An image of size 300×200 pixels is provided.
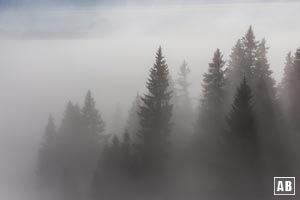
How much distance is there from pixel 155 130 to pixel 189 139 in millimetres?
133

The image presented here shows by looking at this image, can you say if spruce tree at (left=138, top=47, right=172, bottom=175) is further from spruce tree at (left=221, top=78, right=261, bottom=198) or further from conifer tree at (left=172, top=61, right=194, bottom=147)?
spruce tree at (left=221, top=78, right=261, bottom=198)

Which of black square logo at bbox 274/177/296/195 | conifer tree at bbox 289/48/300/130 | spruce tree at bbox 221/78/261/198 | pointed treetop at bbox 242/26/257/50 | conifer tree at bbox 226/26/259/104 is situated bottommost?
black square logo at bbox 274/177/296/195

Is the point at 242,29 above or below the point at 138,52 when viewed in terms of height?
above

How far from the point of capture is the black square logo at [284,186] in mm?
1203

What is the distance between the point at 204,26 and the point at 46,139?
755 mm

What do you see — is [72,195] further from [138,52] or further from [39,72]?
[138,52]

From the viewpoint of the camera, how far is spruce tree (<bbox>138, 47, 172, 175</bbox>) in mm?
1230

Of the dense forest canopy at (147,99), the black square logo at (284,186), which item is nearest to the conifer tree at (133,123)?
the dense forest canopy at (147,99)

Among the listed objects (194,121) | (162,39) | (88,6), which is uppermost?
(88,6)

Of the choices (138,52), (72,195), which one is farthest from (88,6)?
(72,195)

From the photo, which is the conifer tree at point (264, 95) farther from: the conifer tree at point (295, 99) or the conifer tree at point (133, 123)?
the conifer tree at point (133, 123)

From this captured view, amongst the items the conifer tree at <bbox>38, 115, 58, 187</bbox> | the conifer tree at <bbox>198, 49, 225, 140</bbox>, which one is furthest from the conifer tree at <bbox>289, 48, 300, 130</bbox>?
the conifer tree at <bbox>38, 115, 58, 187</bbox>

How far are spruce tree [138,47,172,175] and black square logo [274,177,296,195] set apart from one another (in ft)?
1.41

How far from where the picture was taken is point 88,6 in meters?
1.28
